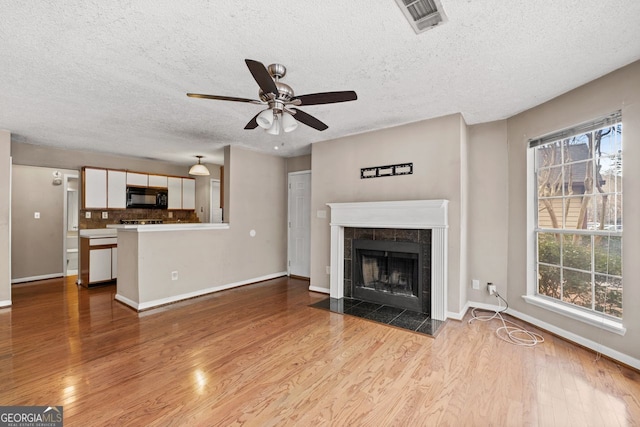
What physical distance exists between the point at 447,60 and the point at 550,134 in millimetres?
1634

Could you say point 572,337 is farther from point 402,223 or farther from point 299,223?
point 299,223

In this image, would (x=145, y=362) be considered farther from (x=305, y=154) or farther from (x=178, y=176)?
(x=178, y=176)

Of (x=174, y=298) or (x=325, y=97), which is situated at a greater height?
(x=325, y=97)

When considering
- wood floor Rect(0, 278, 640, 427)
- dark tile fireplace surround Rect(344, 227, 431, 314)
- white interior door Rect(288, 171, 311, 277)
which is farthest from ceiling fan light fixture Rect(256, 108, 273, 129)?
white interior door Rect(288, 171, 311, 277)

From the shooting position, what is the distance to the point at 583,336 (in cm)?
263

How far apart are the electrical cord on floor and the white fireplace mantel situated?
53 cm

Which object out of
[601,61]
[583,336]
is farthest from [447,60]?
[583,336]

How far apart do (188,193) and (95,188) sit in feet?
5.46

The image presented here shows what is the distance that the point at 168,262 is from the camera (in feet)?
13.1

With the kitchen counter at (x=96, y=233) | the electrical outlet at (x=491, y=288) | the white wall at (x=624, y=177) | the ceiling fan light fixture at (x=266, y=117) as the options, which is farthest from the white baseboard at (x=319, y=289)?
the kitchen counter at (x=96, y=233)

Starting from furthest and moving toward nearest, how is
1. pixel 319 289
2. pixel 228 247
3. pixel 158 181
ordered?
pixel 158 181 → pixel 228 247 → pixel 319 289

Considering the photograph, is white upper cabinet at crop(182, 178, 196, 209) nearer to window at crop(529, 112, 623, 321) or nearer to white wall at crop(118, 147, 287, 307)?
white wall at crop(118, 147, 287, 307)

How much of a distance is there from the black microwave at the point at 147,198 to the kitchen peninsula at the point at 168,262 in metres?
1.65
